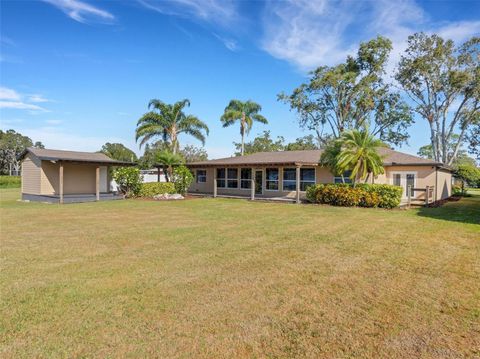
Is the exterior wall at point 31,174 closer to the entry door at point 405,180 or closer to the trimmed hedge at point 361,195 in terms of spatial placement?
the trimmed hedge at point 361,195

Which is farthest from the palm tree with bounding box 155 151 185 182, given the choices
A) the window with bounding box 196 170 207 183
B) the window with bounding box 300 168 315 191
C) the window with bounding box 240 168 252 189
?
the window with bounding box 300 168 315 191

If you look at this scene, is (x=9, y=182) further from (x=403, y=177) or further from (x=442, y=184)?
(x=442, y=184)

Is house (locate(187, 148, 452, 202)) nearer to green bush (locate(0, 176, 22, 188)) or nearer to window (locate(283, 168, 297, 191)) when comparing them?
window (locate(283, 168, 297, 191))

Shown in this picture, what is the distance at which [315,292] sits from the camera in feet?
14.3

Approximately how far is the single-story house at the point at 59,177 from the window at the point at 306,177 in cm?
1146

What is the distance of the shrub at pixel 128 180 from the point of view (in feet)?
64.4

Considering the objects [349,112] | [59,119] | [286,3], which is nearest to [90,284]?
[286,3]

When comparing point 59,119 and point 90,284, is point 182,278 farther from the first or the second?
point 59,119

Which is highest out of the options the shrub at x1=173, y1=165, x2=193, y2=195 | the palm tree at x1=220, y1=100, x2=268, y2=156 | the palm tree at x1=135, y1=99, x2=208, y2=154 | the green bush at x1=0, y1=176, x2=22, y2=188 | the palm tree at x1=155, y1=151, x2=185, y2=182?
the palm tree at x1=220, y1=100, x2=268, y2=156

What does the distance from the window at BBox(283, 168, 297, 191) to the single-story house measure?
10.4 metres

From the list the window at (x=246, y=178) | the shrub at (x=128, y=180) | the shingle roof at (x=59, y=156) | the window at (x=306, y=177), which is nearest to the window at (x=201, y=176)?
the window at (x=246, y=178)

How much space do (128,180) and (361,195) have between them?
45.6 ft

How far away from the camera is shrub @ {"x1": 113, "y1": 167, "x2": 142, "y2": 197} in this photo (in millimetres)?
19622

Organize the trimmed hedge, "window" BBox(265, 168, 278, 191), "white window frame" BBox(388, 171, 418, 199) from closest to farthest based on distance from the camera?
the trimmed hedge
"white window frame" BBox(388, 171, 418, 199)
"window" BBox(265, 168, 278, 191)
